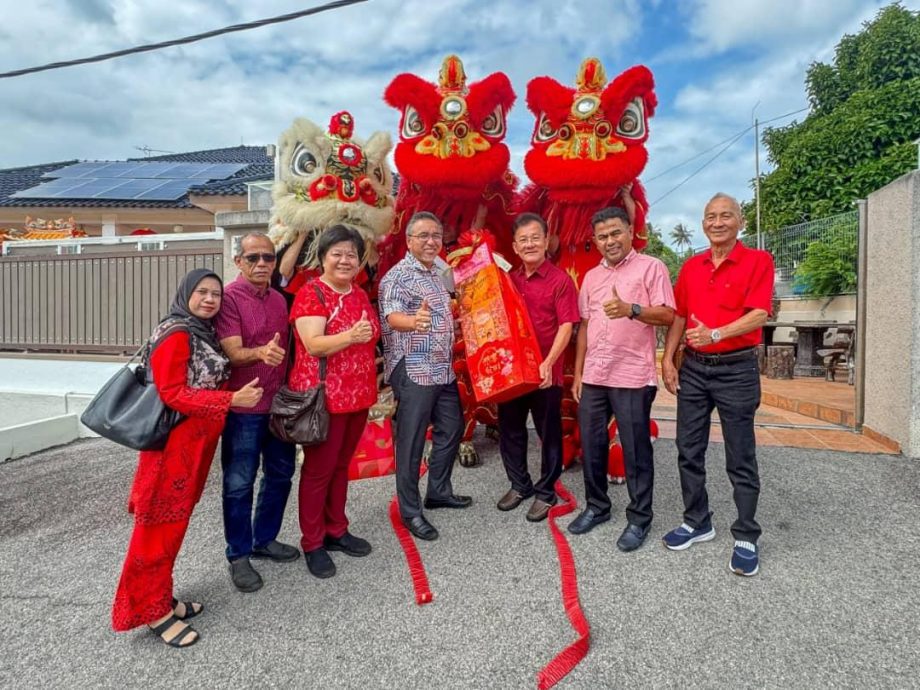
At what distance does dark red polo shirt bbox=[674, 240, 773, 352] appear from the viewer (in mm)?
2367

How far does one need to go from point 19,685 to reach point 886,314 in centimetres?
559

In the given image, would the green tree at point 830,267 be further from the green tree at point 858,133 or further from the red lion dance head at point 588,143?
the red lion dance head at point 588,143

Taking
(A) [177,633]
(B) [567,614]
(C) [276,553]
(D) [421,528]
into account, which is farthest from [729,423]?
(A) [177,633]

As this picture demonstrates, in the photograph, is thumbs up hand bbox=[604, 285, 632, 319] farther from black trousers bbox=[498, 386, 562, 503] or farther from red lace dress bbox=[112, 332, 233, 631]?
red lace dress bbox=[112, 332, 233, 631]

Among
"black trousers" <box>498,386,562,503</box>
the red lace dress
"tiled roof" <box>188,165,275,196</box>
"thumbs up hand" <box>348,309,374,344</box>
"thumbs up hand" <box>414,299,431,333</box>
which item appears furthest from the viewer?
"tiled roof" <box>188,165,275,196</box>

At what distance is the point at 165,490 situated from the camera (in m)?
1.94

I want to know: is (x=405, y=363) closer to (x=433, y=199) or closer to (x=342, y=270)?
(x=342, y=270)

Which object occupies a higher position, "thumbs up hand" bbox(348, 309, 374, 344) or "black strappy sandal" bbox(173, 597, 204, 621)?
"thumbs up hand" bbox(348, 309, 374, 344)

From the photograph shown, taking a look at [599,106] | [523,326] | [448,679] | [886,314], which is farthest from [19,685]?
[886,314]

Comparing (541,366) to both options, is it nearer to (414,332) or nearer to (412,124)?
(414,332)

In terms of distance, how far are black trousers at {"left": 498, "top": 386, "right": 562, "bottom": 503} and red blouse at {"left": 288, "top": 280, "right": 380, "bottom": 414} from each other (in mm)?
997

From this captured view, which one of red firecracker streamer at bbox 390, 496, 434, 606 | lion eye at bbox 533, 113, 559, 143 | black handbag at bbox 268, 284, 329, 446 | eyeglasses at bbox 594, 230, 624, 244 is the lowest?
red firecracker streamer at bbox 390, 496, 434, 606

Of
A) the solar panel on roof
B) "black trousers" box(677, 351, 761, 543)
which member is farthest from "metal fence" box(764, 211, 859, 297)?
the solar panel on roof

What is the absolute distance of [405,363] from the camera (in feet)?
8.94
